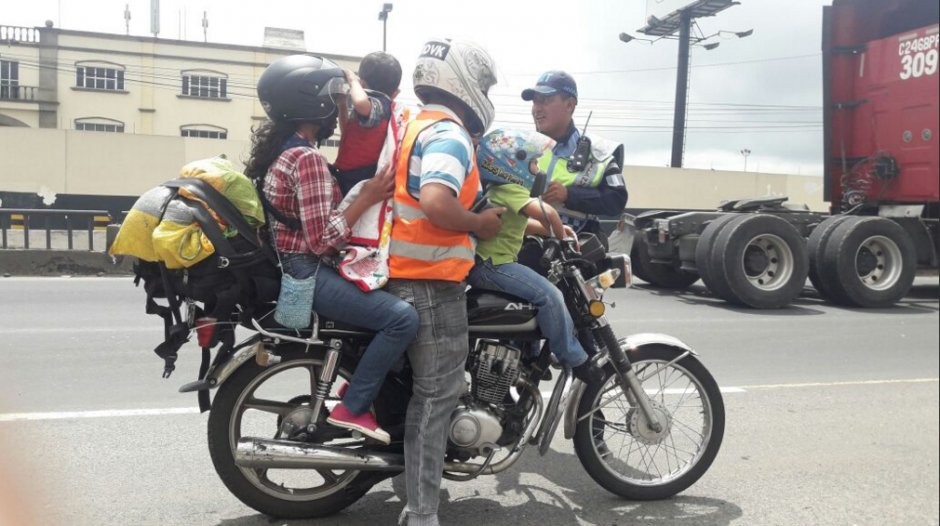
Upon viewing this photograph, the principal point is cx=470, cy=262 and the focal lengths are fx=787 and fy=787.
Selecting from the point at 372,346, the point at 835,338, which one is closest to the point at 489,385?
the point at 372,346

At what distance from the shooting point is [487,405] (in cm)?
337

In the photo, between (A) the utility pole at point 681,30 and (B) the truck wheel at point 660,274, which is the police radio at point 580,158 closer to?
(A) the utility pole at point 681,30

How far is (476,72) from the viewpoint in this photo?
307 cm

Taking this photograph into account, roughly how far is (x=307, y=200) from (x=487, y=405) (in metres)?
1.15

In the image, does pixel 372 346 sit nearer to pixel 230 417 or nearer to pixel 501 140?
pixel 230 417

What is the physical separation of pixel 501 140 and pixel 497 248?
46cm

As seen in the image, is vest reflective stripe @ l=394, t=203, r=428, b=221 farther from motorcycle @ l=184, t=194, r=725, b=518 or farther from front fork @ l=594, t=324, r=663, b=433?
front fork @ l=594, t=324, r=663, b=433

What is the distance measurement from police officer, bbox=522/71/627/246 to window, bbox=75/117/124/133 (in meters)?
36.1

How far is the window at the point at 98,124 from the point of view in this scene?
118ft

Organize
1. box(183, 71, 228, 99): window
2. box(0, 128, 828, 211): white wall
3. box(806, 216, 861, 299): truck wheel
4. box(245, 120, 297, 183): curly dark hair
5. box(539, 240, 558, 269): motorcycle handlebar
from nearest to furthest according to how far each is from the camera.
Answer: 1. box(245, 120, 297, 183): curly dark hair
2. box(539, 240, 558, 269): motorcycle handlebar
3. box(806, 216, 861, 299): truck wheel
4. box(0, 128, 828, 211): white wall
5. box(183, 71, 228, 99): window

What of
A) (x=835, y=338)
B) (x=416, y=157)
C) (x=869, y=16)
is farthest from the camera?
(x=835, y=338)

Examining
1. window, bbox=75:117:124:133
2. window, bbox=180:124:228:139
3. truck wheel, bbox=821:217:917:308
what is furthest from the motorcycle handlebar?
window, bbox=180:124:228:139

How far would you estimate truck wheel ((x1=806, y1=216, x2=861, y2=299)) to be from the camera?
1059 centimetres

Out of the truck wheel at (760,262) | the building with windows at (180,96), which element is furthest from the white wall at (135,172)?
the building with windows at (180,96)
